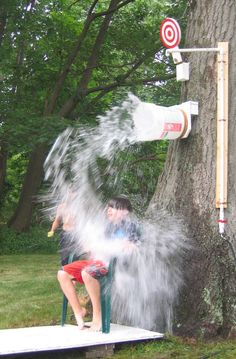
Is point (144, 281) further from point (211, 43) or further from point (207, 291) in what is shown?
point (211, 43)

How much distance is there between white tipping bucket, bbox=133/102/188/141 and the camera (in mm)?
5449

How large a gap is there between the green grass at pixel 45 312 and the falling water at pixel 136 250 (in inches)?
14.8

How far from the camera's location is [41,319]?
261 inches

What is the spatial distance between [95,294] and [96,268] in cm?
25

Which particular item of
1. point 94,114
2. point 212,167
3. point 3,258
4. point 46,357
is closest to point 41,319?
point 46,357

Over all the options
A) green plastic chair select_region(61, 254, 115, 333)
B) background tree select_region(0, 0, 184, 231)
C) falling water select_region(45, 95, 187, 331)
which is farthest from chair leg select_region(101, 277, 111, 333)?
background tree select_region(0, 0, 184, 231)

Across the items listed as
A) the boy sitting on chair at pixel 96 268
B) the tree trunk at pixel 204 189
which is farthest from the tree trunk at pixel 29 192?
the boy sitting on chair at pixel 96 268

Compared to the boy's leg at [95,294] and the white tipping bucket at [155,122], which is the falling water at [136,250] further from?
the boy's leg at [95,294]

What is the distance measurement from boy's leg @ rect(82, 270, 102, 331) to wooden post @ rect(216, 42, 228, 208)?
4.34 ft

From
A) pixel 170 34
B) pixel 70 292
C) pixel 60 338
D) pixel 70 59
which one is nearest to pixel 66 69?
pixel 70 59

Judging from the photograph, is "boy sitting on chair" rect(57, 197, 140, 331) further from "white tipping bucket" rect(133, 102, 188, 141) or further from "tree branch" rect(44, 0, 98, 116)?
"tree branch" rect(44, 0, 98, 116)

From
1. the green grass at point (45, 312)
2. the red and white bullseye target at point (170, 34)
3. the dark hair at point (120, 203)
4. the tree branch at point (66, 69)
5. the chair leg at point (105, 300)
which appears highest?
the tree branch at point (66, 69)

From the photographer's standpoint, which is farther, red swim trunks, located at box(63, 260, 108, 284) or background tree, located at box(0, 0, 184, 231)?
background tree, located at box(0, 0, 184, 231)

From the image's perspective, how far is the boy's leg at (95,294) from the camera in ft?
17.3
